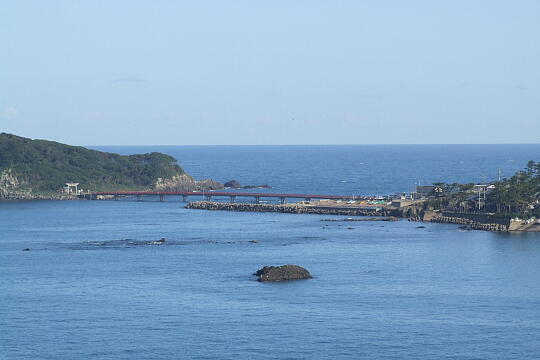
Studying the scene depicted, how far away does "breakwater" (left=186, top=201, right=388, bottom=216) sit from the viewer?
146500 millimetres

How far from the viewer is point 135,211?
159m

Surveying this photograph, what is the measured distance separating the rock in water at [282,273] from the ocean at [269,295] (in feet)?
4.46

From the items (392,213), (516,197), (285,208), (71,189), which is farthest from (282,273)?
(71,189)

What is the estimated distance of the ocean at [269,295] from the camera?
201 feet

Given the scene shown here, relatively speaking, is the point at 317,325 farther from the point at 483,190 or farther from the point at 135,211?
the point at 135,211

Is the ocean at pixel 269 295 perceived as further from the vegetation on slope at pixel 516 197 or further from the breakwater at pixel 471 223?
the vegetation on slope at pixel 516 197

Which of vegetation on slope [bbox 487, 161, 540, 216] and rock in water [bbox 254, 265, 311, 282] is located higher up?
vegetation on slope [bbox 487, 161, 540, 216]

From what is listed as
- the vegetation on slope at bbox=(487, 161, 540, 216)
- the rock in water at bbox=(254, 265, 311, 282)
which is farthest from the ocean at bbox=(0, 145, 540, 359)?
the vegetation on slope at bbox=(487, 161, 540, 216)

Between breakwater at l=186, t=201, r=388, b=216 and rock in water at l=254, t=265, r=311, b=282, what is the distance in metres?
60.3

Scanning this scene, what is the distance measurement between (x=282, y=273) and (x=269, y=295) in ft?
24.5

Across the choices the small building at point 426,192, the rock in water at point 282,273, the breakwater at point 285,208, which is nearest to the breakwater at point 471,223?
the small building at point 426,192

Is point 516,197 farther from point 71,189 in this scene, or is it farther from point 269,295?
point 71,189

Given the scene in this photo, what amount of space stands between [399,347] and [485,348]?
5.25 metres

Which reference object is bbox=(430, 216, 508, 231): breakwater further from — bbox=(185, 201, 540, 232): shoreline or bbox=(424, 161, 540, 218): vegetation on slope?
bbox=(424, 161, 540, 218): vegetation on slope
